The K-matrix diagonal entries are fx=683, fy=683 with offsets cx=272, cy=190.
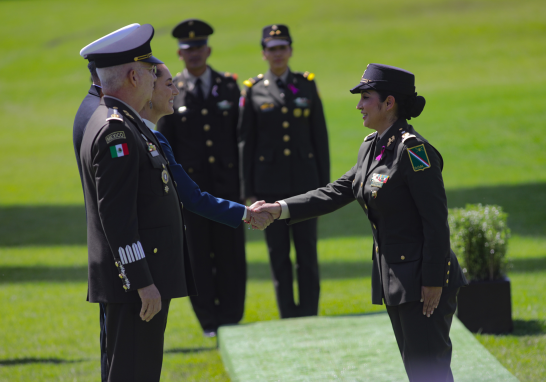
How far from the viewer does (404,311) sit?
3352 millimetres

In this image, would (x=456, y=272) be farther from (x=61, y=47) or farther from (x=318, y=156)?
(x=61, y=47)

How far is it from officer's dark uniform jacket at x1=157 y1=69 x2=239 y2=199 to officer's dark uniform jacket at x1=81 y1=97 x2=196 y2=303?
2538mm

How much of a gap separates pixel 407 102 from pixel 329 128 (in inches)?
727

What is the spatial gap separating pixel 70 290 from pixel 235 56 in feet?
85.4

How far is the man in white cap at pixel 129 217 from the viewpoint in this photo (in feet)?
9.68

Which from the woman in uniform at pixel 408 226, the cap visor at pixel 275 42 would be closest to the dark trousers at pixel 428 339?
the woman in uniform at pixel 408 226

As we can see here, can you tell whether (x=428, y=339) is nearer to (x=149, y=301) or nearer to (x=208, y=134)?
(x=149, y=301)

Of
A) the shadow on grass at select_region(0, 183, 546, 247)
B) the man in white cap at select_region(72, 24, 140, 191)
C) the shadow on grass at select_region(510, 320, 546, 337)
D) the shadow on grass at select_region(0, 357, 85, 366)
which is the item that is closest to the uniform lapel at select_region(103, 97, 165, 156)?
the man in white cap at select_region(72, 24, 140, 191)

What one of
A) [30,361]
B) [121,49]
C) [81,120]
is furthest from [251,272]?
[121,49]

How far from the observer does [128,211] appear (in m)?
2.95

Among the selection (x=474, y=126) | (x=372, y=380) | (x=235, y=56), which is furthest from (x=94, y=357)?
(x=235, y=56)

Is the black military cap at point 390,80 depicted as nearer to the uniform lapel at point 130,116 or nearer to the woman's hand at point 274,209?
the woman's hand at point 274,209

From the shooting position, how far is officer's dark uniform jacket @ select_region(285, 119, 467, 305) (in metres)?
3.21

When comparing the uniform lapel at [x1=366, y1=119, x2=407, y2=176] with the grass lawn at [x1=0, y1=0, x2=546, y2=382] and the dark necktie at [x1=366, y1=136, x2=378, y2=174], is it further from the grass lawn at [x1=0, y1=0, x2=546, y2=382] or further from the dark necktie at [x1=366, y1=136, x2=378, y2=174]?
the grass lawn at [x1=0, y1=0, x2=546, y2=382]
